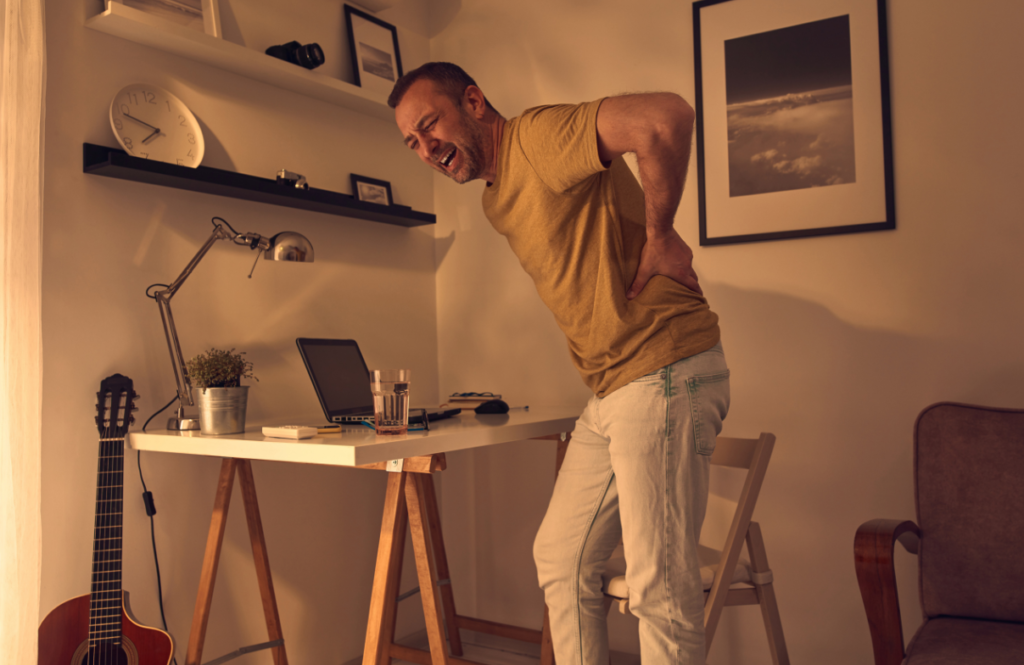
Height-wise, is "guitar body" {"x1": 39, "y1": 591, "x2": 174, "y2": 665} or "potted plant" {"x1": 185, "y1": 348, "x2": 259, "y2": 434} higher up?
"potted plant" {"x1": 185, "y1": 348, "x2": 259, "y2": 434}

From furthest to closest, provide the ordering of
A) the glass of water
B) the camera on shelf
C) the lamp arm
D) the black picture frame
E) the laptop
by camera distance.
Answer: the camera on shelf
the black picture frame
the laptop
the lamp arm
the glass of water

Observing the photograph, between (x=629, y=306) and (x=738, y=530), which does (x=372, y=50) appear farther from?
(x=738, y=530)

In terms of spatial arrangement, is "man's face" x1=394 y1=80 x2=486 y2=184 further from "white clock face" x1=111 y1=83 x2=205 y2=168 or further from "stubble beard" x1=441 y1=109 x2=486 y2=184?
"white clock face" x1=111 y1=83 x2=205 y2=168

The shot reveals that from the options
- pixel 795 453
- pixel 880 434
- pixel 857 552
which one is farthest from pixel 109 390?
pixel 880 434

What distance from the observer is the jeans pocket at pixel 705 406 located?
1437 millimetres

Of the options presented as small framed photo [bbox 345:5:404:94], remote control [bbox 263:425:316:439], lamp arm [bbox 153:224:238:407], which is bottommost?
remote control [bbox 263:425:316:439]

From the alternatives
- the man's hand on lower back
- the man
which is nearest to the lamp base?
the man

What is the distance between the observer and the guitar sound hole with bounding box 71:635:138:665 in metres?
1.66

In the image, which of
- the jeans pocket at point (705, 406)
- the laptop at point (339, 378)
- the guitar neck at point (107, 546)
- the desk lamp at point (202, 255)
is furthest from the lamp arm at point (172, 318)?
the jeans pocket at point (705, 406)

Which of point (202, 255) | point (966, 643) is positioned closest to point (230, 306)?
point (202, 255)

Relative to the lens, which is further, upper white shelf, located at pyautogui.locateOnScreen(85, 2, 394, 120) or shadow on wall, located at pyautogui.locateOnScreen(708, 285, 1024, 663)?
shadow on wall, located at pyautogui.locateOnScreen(708, 285, 1024, 663)

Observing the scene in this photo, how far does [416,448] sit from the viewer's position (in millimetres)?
1496

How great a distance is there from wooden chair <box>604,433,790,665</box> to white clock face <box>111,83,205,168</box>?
1.61 meters

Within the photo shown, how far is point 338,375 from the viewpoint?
2.24m
